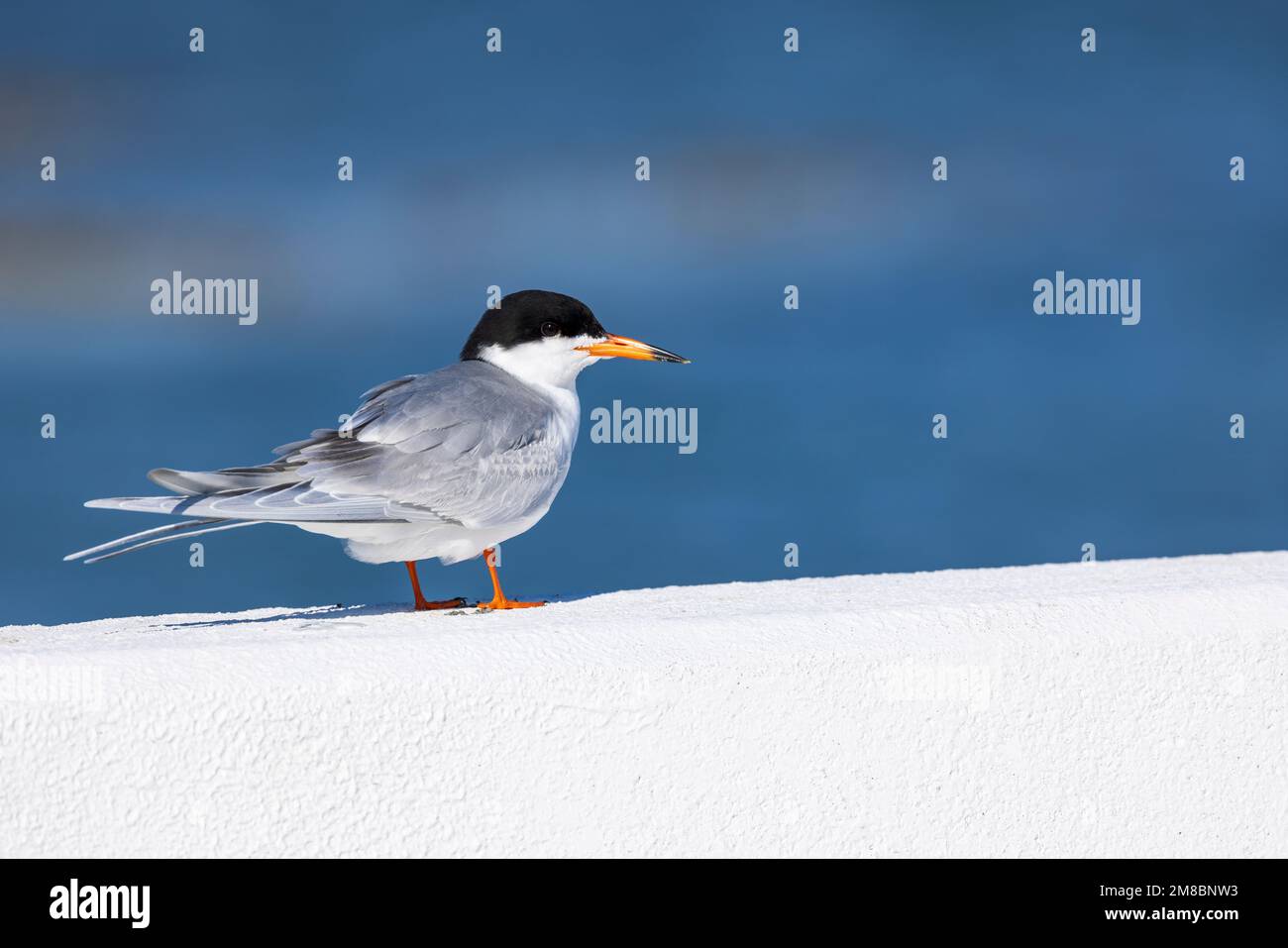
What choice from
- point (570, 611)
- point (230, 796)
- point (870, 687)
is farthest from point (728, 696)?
point (230, 796)

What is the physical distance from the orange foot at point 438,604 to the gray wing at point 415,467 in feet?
0.97

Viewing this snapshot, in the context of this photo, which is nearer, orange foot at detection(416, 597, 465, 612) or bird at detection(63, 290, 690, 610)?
bird at detection(63, 290, 690, 610)

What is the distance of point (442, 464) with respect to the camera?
14.1 ft

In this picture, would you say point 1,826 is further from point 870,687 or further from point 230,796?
point 870,687

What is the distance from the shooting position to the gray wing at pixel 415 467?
12.9 ft

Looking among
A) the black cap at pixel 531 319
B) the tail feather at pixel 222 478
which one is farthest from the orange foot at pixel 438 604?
the black cap at pixel 531 319

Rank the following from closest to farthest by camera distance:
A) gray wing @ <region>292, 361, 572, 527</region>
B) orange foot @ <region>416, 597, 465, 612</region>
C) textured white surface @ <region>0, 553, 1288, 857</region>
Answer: textured white surface @ <region>0, 553, 1288, 857</region> → gray wing @ <region>292, 361, 572, 527</region> → orange foot @ <region>416, 597, 465, 612</region>

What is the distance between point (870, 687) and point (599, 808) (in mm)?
686

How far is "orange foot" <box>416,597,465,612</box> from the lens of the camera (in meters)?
4.45

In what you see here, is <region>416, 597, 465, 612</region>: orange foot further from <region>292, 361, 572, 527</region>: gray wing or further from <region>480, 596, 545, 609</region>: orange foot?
<region>292, 361, 572, 527</region>: gray wing

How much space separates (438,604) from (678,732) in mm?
1438

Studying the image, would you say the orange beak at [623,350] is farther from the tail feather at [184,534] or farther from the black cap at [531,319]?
the tail feather at [184,534]

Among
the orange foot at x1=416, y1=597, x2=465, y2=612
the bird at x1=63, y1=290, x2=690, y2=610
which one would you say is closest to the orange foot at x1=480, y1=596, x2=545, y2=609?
the bird at x1=63, y1=290, x2=690, y2=610

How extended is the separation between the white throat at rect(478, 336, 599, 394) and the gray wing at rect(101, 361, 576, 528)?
0.38ft
